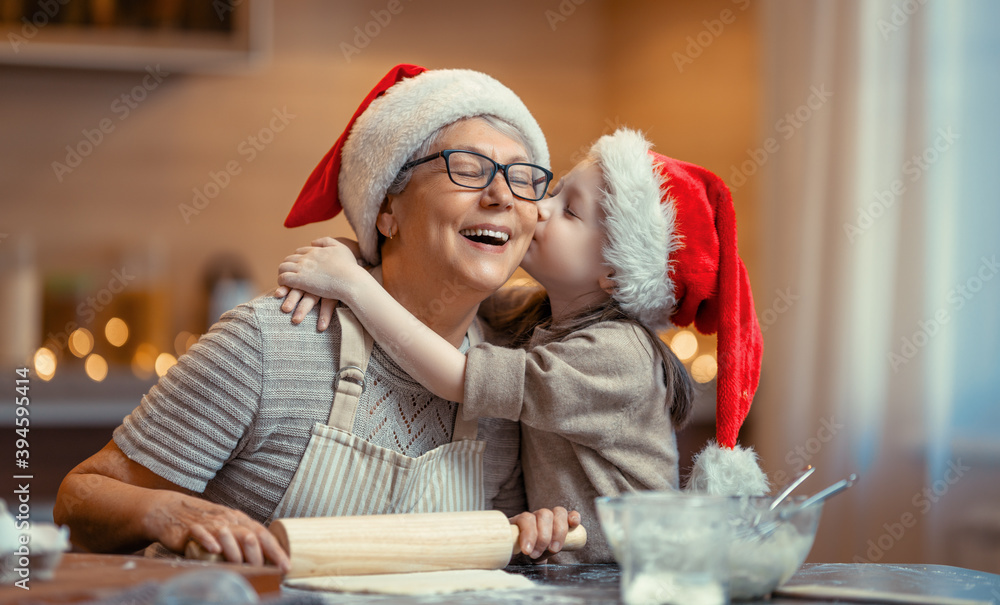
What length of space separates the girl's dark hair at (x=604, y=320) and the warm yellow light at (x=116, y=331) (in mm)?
2220

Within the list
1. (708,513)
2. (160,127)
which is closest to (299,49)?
(160,127)

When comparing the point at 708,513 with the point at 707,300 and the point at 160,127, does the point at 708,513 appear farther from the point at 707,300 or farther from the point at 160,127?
the point at 160,127

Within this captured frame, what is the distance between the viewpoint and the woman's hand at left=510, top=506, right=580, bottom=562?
116 cm

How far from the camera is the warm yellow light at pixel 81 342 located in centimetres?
337

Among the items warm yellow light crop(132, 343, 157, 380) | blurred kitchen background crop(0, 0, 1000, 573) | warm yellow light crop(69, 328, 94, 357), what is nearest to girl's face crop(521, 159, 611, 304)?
blurred kitchen background crop(0, 0, 1000, 573)

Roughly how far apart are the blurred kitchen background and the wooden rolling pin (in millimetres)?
1412

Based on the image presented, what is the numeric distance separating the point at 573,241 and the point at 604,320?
140 millimetres

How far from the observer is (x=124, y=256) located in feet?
11.5

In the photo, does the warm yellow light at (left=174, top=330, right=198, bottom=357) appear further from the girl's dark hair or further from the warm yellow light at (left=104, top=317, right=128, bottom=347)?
the girl's dark hair

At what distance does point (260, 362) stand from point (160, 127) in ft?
8.38

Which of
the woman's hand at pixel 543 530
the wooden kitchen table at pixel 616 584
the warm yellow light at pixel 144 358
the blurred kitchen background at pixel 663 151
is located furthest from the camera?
the warm yellow light at pixel 144 358

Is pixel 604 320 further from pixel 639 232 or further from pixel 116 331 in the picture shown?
pixel 116 331

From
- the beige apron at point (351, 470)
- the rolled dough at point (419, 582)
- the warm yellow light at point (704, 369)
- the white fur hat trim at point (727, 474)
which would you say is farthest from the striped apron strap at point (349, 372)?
the warm yellow light at point (704, 369)

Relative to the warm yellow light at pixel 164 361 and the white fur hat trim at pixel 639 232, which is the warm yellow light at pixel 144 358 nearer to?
the warm yellow light at pixel 164 361
